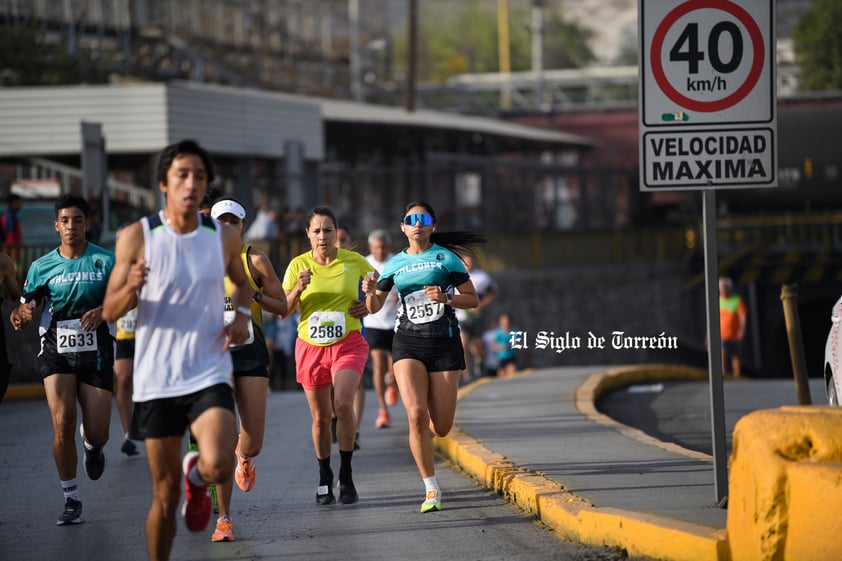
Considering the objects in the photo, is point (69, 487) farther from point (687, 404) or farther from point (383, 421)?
point (687, 404)

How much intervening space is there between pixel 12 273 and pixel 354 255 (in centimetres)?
237

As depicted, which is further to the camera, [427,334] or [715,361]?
[427,334]

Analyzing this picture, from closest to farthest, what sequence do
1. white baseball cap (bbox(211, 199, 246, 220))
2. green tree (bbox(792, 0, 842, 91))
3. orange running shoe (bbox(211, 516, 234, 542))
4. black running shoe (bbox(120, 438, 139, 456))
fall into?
orange running shoe (bbox(211, 516, 234, 542)), white baseball cap (bbox(211, 199, 246, 220)), black running shoe (bbox(120, 438, 139, 456)), green tree (bbox(792, 0, 842, 91))

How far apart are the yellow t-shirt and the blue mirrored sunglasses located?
30.8 inches

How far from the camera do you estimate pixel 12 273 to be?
10062 millimetres

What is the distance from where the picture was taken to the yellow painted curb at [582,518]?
7.15 m

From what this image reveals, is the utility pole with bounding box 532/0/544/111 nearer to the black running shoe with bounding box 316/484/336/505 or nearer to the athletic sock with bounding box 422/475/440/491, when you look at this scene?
the black running shoe with bounding box 316/484/336/505

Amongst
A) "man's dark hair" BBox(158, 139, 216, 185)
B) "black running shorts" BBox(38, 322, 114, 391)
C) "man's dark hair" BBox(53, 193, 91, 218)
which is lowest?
"black running shorts" BBox(38, 322, 114, 391)

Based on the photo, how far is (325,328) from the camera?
10180 millimetres

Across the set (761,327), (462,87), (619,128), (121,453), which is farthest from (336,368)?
(462,87)

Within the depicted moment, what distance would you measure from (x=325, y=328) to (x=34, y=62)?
29.9 meters

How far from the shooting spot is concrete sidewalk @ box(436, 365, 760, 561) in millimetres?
7574

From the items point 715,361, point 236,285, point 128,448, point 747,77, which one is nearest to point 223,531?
point 236,285

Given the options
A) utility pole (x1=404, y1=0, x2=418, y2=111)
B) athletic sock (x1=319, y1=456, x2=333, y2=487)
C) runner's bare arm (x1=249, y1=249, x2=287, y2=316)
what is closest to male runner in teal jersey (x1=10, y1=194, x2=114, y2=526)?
runner's bare arm (x1=249, y1=249, x2=287, y2=316)
